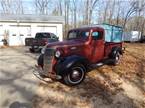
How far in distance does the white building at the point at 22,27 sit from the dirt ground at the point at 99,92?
18706mm

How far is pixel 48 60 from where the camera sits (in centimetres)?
768

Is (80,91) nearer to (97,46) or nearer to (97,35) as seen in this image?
(97,46)

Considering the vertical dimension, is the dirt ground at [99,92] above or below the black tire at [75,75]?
below

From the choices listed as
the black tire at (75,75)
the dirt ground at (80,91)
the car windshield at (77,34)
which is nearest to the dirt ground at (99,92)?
the dirt ground at (80,91)

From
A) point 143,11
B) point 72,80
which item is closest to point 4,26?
point 72,80

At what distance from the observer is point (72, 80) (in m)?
7.40

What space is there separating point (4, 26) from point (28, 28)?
3.01 meters

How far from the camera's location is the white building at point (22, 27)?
25.8 meters

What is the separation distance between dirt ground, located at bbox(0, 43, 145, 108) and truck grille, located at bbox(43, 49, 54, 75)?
546 mm

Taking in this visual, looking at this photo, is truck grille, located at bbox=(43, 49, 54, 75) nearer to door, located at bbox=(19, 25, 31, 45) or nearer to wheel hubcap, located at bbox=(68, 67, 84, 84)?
wheel hubcap, located at bbox=(68, 67, 84, 84)

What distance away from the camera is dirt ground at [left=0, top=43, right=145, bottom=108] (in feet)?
20.2

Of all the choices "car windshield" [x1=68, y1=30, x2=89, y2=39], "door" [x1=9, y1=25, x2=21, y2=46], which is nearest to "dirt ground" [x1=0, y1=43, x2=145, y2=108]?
"car windshield" [x1=68, y1=30, x2=89, y2=39]

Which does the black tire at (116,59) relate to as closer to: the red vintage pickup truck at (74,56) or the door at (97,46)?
the red vintage pickup truck at (74,56)

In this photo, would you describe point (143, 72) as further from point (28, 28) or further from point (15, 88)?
point (28, 28)
